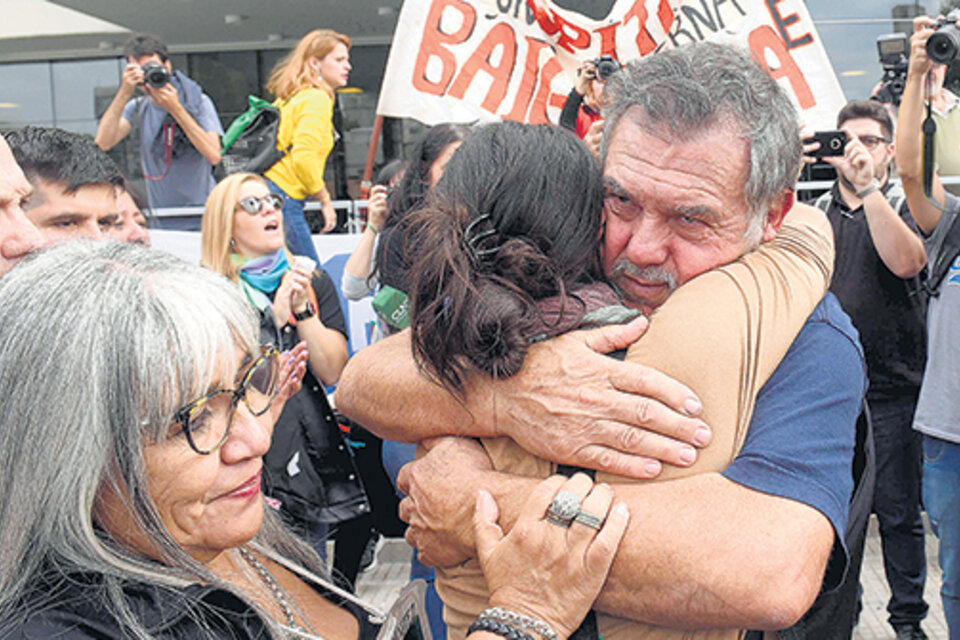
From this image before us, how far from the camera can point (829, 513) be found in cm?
141

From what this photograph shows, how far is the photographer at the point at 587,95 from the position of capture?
3541mm

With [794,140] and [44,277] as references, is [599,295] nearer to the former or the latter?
[794,140]

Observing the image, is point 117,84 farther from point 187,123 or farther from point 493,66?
point 493,66

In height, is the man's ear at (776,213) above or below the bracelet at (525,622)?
above

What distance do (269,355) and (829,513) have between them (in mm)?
1002

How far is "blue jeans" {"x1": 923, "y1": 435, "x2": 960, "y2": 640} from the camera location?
3439mm

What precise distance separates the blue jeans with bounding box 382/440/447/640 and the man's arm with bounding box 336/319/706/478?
65cm

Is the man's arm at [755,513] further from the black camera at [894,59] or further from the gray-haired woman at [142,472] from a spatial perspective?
the black camera at [894,59]

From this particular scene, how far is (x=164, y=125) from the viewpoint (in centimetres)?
622

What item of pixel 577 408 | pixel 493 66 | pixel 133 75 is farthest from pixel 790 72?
pixel 133 75

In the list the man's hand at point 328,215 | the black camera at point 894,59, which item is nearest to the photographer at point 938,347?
the black camera at point 894,59

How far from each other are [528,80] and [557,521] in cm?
318

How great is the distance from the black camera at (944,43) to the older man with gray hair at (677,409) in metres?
2.27

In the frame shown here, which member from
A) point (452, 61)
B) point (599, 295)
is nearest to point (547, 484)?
point (599, 295)
